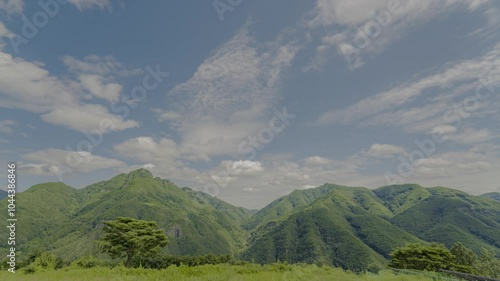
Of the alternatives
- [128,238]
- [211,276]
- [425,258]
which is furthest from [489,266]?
[211,276]

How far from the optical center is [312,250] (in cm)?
19725

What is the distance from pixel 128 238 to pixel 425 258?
1737 inches

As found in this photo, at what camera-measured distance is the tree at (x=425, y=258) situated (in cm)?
4504

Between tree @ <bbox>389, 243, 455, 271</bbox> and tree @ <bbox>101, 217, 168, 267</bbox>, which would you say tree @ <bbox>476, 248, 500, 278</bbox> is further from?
tree @ <bbox>101, 217, 168, 267</bbox>

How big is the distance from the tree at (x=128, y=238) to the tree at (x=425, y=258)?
39396 mm

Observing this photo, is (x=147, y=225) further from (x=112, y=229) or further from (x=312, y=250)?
(x=312, y=250)

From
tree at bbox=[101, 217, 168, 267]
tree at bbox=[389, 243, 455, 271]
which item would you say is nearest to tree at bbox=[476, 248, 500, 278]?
tree at bbox=[389, 243, 455, 271]

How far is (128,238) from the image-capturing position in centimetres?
3081

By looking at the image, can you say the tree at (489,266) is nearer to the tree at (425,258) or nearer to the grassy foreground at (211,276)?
the tree at (425,258)

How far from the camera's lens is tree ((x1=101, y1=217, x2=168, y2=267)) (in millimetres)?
30891

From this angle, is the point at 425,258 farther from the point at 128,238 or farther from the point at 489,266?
the point at 128,238

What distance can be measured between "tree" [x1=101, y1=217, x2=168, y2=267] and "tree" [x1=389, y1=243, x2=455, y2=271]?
129ft

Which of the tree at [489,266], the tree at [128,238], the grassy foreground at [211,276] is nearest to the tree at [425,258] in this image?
the tree at [489,266]

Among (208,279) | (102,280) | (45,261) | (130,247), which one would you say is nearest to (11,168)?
(102,280)
